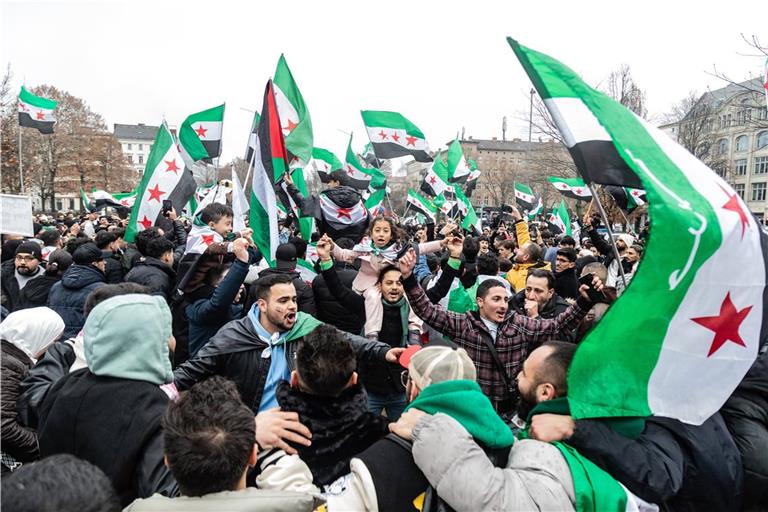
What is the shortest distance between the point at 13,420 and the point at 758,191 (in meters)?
84.2

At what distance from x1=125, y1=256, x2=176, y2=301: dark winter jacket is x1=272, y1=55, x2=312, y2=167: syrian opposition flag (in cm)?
206

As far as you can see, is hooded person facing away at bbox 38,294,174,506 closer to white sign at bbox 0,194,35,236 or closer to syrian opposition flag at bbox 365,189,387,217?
white sign at bbox 0,194,35,236

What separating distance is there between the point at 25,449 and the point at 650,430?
3.21 metres

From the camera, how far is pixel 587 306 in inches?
158

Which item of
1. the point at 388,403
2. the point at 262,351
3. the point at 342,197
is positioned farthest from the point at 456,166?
the point at 262,351

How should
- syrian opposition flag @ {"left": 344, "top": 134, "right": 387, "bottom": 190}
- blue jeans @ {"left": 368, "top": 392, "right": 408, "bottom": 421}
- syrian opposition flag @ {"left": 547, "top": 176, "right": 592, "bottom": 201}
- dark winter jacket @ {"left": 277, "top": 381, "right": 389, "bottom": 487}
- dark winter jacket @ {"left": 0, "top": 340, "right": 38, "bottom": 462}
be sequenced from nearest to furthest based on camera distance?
1. dark winter jacket @ {"left": 277, "top": 381, "right": 389, "bottom": 487}
2. dark winter jacket @ {"left": 0, "top": 340, "right": 38, "bottom": 462}
3. blue jeans @ {"left": 368, "top": 392, "right": 408, "bottom": 421}
4. syrian opposition flag @ {"left": 547, "top": 176, "right": 592, "bottom": 201}
5. syrian opposition flag @ {"left": 344, "top": 134, "right": 387, "bottom": 190}

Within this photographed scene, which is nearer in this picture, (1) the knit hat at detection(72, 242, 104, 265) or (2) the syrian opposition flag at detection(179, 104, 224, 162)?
(1) the knit hat at detection(72, 242, 104, 265)

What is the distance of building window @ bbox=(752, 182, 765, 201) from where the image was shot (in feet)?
225

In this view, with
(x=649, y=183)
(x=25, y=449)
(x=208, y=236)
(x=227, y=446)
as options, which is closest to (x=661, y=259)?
(x=649, y=183)

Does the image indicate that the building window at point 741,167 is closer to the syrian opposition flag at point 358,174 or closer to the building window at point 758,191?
the building window at point 758,191

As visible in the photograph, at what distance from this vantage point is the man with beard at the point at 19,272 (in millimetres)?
6586

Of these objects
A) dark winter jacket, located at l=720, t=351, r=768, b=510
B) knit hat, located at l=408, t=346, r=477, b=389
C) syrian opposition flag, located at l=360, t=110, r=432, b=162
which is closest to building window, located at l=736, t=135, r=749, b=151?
syrian opposition flag, located at l=360, t=110, r=432, b=162

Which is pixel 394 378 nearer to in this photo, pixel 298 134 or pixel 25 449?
pixel 25 449

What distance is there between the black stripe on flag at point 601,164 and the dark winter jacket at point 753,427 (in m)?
1.17
